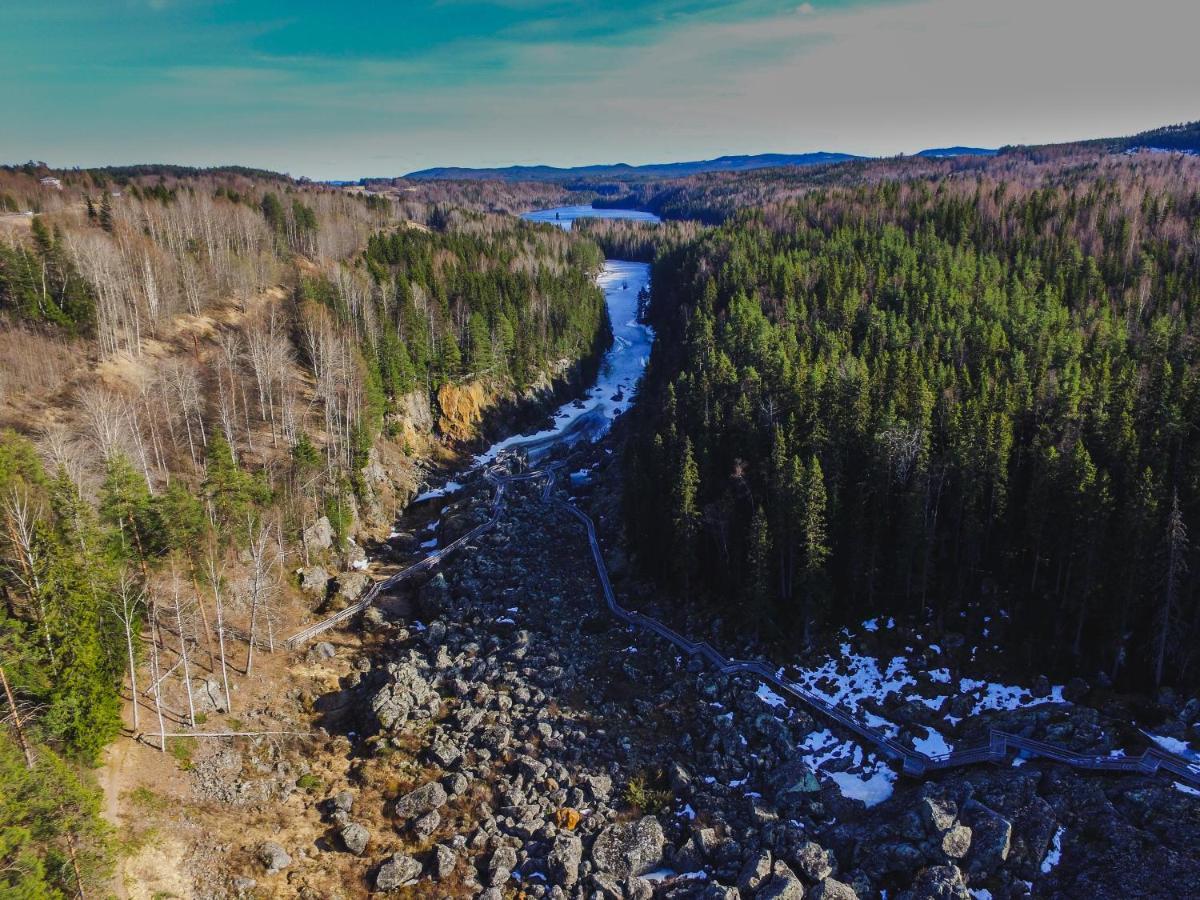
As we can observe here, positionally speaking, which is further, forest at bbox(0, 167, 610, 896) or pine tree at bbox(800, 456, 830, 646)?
pine tree at bbox(800, 456, 830, 646)

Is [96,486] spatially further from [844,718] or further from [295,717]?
[844,718]

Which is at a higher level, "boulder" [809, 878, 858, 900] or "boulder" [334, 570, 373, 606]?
"boulder" [334, 570, 373, 606]

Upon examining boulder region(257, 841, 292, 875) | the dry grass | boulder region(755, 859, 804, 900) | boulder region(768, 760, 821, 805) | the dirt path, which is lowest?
boulder region(768, 760, 821, 805)

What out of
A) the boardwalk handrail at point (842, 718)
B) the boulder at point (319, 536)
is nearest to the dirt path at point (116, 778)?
the boardwalk handrail at point (842, 718)

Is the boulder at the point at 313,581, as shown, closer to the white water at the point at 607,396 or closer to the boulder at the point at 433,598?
the boulder at the point at 433,598

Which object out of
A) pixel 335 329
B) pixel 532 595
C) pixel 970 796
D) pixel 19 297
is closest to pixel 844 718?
pixel 970 796

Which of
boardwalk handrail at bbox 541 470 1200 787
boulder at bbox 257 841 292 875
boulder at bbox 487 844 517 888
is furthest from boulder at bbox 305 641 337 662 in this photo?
boardwalk handrail at bbox 541 470 1200 787

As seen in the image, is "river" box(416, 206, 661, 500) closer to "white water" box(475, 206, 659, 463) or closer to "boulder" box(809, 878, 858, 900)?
"white water" box(475, 206, 659, 463)
